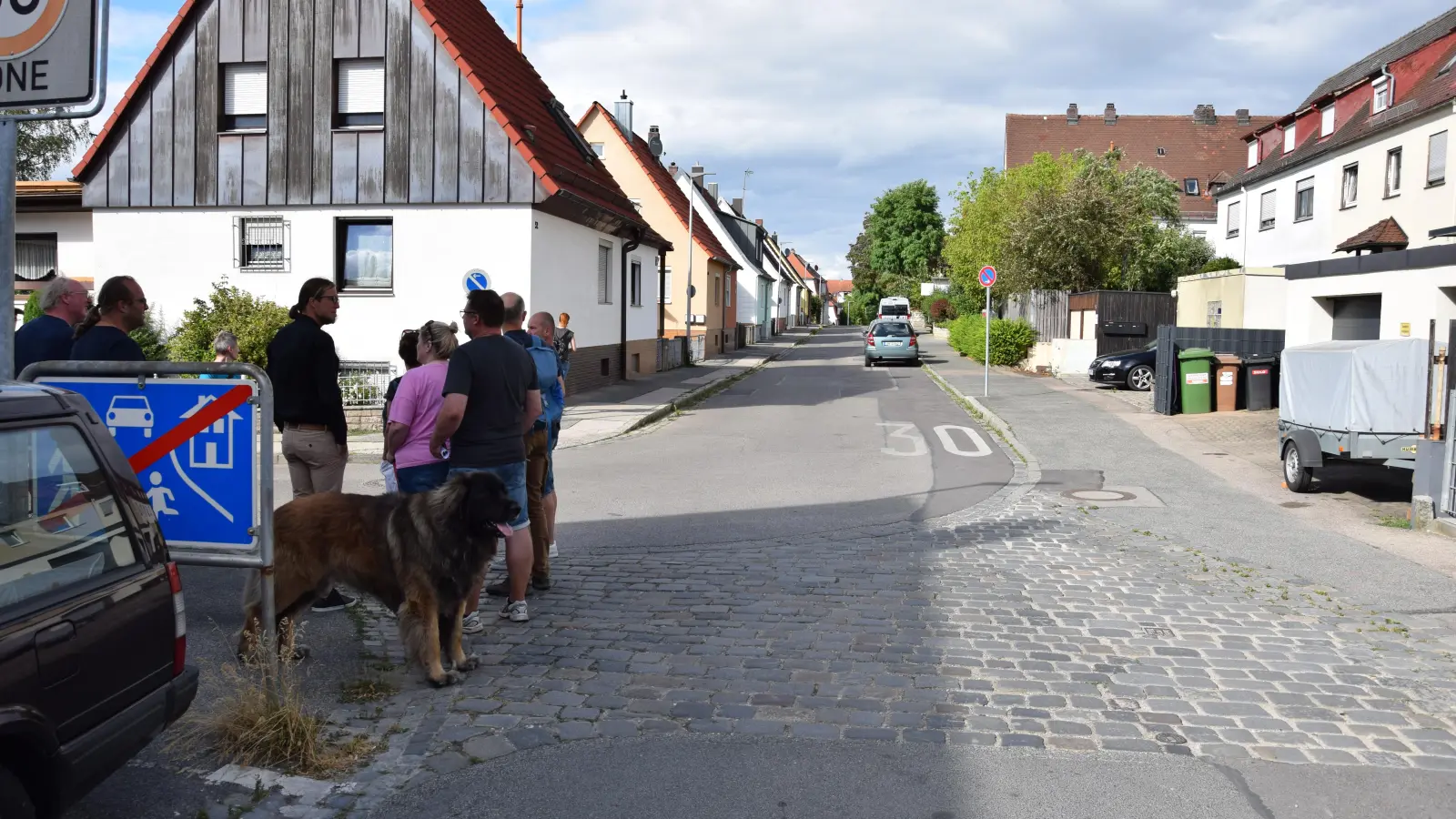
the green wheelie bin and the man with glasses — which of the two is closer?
the man with glasses

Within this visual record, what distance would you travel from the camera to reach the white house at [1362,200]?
1716 cm

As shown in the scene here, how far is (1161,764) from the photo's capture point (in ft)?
14.1

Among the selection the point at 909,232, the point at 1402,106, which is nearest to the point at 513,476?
the point at 1402,106

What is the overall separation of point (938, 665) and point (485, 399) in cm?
280

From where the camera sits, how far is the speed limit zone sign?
4.05m

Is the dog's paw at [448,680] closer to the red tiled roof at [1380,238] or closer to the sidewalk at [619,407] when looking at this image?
the sidewalk at [619,407]

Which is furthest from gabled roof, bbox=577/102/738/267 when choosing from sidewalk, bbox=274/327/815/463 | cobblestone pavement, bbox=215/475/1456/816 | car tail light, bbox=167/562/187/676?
car tail light, bbox=167/562/187/676

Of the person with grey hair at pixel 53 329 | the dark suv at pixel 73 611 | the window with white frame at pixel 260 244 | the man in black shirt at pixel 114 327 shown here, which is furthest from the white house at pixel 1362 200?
the window with white frame at pixel 260 244

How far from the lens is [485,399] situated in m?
5.75

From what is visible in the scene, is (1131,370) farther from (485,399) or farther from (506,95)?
(485,399)

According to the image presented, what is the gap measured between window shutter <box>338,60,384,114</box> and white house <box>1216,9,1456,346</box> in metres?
17.4

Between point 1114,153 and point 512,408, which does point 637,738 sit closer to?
point 512,408

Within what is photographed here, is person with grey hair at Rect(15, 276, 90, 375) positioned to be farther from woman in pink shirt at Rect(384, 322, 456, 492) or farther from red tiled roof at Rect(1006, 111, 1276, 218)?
red tiled roof at Rect(1006, 111, 1276, 218)

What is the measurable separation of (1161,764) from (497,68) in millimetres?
19958
